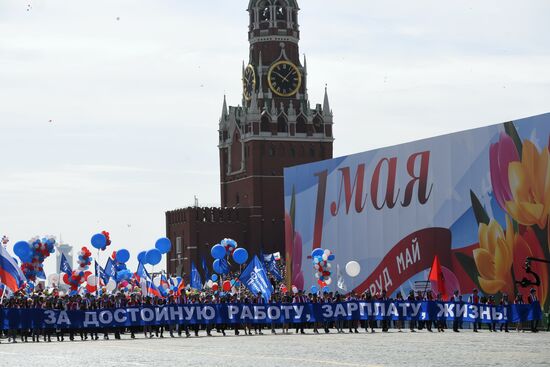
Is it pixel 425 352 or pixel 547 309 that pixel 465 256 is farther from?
pixel 425 352

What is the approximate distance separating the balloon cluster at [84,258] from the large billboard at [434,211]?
1313 cm

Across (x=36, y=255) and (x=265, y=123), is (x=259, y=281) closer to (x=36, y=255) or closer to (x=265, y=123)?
(x=36, y=255)

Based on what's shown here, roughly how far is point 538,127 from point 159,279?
72.9 ft

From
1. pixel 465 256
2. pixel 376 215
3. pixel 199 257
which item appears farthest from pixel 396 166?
pixel 199 257

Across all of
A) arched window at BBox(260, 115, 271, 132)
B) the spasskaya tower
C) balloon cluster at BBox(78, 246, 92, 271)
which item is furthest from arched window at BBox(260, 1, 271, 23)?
balloon cluster at BBox(78, 246, 92, 271)

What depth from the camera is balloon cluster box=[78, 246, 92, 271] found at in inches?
2707

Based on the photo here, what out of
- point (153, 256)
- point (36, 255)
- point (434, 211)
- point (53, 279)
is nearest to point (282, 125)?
point (153, 256)

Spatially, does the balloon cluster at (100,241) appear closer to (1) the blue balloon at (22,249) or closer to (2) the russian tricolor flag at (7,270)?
(1) the blue balloon at (22,249)

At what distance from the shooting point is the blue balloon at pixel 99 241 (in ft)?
227

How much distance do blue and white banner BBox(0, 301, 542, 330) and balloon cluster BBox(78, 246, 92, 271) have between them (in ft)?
64.3

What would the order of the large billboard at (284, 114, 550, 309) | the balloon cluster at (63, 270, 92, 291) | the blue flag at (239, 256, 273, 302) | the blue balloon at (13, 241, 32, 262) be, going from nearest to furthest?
the blue flag at (239, 256, 273, 302) < the large billboard at (284, 114, 550, 309) < the balloon cluster at (63, 270, 92, 291) < the blue balloon at (13, 241, 32, 262)

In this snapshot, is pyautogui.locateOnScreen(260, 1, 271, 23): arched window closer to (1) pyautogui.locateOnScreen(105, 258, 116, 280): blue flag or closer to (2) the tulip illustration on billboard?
(1) pyautogui.locateOnScreen(105, 258, 116, 280): blue flag

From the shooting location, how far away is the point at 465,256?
6431 centimetres

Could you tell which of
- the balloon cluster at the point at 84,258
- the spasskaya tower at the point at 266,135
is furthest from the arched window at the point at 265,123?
the balloon cluster at the point at 84,258
